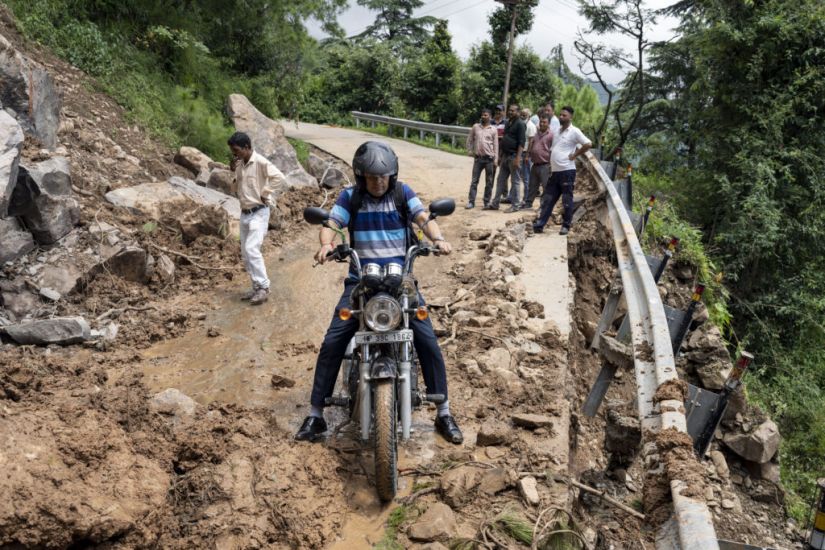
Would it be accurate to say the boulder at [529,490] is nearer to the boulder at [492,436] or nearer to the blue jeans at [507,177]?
the boulder at [492,436]

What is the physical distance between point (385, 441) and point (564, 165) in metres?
6.65

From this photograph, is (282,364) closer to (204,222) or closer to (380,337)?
(380,337)

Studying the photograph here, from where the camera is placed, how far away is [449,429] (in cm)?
450

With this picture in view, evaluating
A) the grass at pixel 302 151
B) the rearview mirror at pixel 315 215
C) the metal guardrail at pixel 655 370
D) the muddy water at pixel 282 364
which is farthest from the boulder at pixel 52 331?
the grass at pixel 302 151

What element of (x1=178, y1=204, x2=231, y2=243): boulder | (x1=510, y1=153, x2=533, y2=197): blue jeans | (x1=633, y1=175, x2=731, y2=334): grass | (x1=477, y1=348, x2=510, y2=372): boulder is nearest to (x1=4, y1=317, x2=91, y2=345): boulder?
(x1=178, y1=204, x2=231, y2=243): boulder

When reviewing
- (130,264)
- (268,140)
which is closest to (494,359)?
(130,264)

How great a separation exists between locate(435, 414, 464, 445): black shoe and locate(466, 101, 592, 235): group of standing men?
5.61 meters

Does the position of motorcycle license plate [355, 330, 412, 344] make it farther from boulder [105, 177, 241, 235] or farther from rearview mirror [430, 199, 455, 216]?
boulder [105, 177, 241, 235]

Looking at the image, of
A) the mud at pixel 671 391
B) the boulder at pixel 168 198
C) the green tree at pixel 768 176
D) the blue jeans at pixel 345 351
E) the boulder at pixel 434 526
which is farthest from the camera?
the green tree at pixel 768 176

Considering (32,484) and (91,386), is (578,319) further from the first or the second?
(32,484)

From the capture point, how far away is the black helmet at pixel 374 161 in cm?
427

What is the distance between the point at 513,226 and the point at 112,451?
293 inches

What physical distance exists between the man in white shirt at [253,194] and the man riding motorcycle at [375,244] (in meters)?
2.91

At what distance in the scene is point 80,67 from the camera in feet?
37.9
